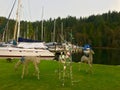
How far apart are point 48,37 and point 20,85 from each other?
178 meters

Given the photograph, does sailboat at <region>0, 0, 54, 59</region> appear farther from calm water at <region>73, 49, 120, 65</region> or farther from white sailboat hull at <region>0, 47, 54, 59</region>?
calm water at <region>73, 49, 120, 65</region>

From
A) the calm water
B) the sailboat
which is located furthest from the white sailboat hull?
the calm water

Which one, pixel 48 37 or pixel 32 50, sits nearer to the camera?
pixel 32 50

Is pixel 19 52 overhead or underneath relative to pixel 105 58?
overhead

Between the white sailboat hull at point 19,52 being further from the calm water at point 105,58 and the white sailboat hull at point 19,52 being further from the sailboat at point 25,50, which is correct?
the calm water at point 105,58

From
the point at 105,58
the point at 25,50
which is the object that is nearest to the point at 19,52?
the point at 25,50

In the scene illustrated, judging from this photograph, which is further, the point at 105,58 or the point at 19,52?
the point at 105,58

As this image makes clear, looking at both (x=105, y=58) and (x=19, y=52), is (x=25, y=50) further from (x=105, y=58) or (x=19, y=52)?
(x=105, y=58)

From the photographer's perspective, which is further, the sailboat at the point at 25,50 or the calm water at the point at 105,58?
the calm water at the point at 105,58

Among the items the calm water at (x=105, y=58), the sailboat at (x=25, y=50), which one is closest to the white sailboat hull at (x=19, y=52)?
the sailboat at (x=25, y=50)

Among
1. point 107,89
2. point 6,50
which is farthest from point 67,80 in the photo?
point 6,50

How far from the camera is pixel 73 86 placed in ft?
62.7

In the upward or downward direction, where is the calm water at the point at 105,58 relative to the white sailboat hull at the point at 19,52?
downward

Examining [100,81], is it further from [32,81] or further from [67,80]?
[32,81]
